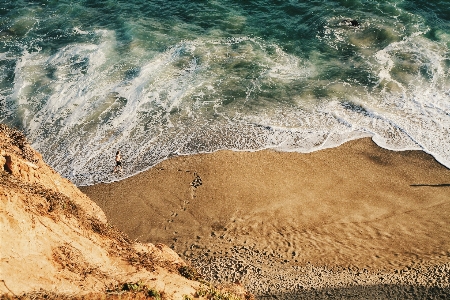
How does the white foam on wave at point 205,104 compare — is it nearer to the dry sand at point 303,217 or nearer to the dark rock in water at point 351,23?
the dry sand at point 303,217

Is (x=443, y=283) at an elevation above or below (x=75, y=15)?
below

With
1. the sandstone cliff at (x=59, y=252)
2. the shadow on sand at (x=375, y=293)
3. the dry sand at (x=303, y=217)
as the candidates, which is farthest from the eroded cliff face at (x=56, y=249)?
the shadow on sand at (x=375, y=293)

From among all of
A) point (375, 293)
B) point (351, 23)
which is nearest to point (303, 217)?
point (375, 293)

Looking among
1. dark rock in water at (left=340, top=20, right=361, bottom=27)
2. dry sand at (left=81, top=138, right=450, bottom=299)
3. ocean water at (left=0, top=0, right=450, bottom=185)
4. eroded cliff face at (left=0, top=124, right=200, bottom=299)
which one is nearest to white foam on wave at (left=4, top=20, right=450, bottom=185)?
ocean water at (left=0, top=0, right=450, bottom=185)

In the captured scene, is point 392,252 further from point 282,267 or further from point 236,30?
point 236,30

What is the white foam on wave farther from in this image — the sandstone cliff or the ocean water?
the sandstone cliff

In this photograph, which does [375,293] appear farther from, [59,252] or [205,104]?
[205,104]

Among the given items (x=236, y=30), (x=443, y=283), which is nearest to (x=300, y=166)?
(x=443, y=283)
